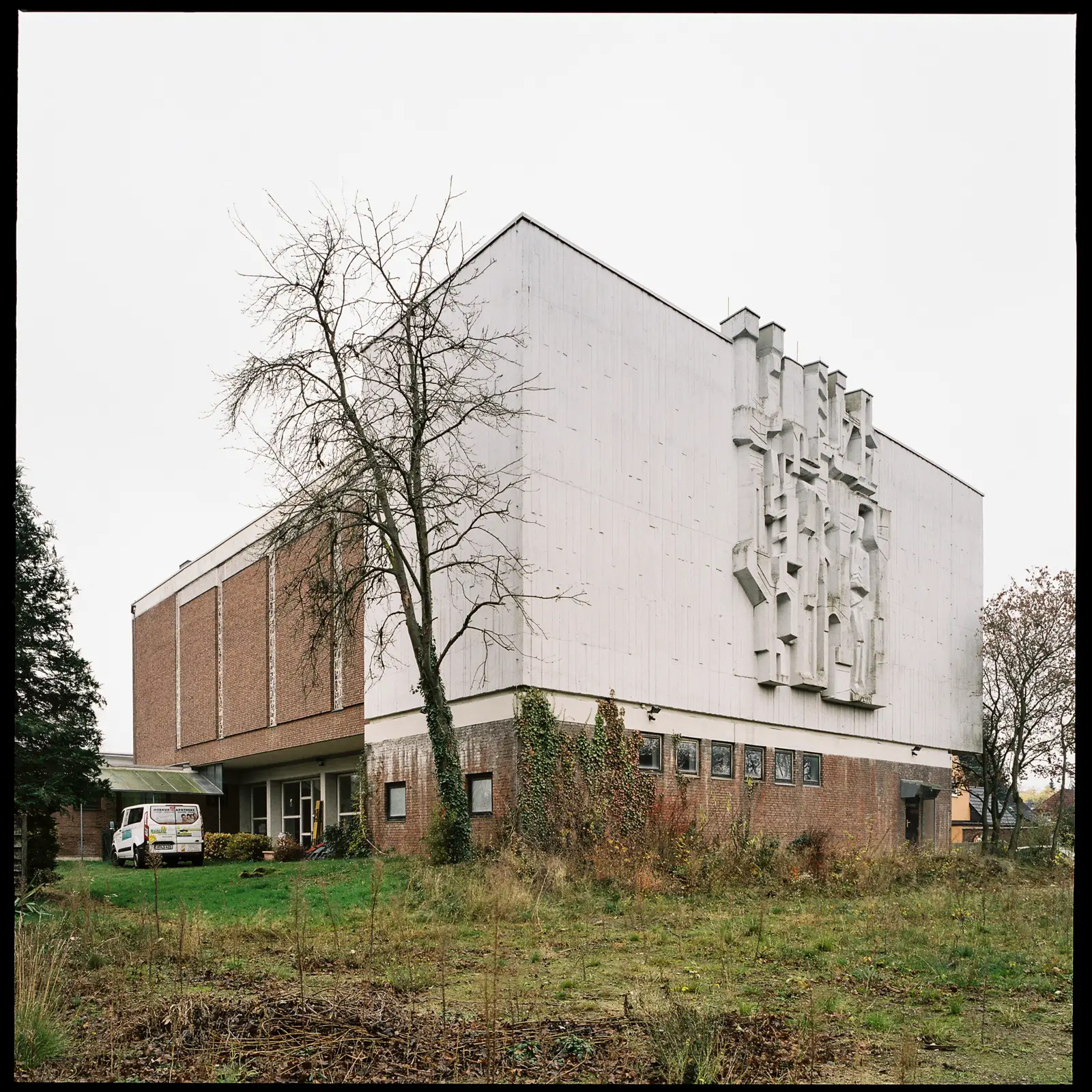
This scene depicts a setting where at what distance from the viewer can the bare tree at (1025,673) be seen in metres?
44.5

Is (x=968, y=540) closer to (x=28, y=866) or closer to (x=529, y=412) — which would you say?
(x=529, y=412)

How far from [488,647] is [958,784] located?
118 ft

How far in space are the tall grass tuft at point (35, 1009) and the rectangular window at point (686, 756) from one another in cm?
2161

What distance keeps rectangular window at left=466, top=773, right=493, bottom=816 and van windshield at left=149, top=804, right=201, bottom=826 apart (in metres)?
13.2

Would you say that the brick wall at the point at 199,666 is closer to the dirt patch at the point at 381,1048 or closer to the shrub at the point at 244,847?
the shrub at the point at 244,847

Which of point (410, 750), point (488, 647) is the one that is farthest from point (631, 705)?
point (410, 750)

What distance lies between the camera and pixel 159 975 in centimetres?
1074

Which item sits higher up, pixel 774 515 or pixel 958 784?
pixel 774 515

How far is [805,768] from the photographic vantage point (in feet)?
116

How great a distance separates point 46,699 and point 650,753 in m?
15.5

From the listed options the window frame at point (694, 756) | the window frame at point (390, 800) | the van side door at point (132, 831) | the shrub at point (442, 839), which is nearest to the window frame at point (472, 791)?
the shrub at point (442, 839)

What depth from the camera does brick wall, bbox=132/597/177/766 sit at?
51094 millimetres

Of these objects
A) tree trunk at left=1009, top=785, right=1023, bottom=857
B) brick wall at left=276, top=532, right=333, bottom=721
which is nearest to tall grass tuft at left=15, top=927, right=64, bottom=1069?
brick wall at left=276, top=532, right=333, bottom=721

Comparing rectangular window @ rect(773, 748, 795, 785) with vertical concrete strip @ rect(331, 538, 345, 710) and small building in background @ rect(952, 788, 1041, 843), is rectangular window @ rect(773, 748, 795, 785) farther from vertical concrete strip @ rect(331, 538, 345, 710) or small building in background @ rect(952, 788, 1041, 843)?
small building in background @ rect(952, 788, 1041, 843)
